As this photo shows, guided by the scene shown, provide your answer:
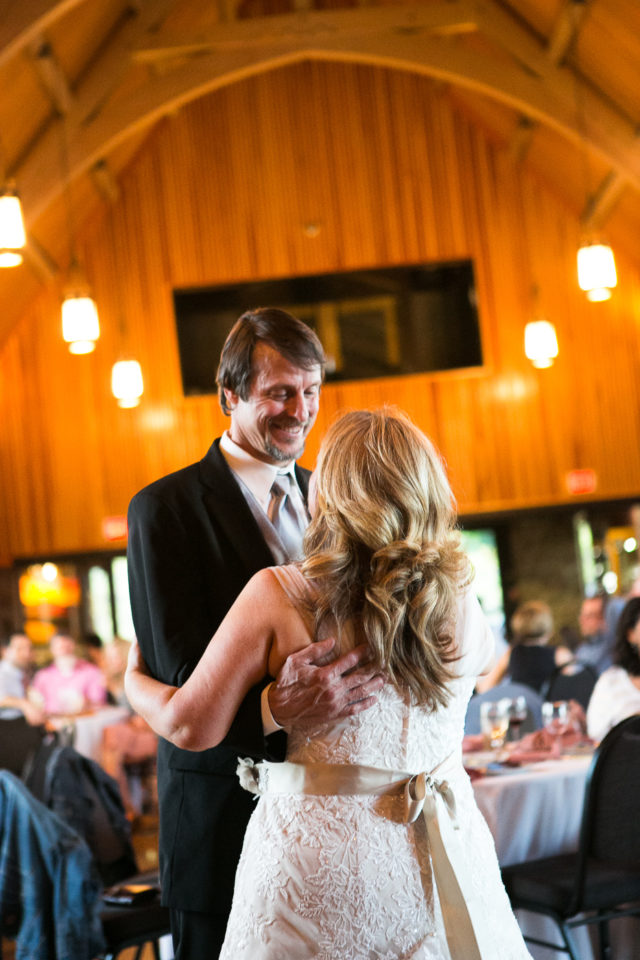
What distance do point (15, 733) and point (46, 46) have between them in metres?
5.04

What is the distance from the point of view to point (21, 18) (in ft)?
21.7

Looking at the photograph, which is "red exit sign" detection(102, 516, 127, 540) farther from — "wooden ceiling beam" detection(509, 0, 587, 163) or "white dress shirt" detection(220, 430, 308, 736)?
"white dress shirt" detection(220, 430, 308, 736)

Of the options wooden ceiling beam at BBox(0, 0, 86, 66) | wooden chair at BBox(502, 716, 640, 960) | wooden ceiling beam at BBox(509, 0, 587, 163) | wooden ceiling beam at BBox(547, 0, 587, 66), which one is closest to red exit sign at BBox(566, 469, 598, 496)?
wooden ceiling beam at BBox(509, 0, 587, 163)

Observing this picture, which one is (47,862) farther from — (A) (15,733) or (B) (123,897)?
(A) (15,733)

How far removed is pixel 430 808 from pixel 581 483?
33.7ft

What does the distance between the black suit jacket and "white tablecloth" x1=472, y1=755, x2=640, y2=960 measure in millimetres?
1880

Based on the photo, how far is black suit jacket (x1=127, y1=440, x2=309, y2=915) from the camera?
1998mm

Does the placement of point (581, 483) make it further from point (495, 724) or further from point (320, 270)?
point (495, 724)

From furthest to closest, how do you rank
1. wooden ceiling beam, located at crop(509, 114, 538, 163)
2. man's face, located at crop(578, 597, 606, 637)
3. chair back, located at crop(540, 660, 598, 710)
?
wooden ceiling beam, located at crop(509, 114, 538, 163), man's face, located at crop(578, 597, 606, 637), chair back, located at crop(540, 660, 598, 710)

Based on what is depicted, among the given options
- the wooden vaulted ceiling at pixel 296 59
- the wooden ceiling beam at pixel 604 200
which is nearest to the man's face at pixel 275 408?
the wooden vaulted ceiling at pixel 296 59

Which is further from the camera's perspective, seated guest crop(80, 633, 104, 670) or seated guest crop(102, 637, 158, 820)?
seated guest crop(80, 633, 104, 670)

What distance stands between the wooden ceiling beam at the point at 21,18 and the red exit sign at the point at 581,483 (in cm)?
722

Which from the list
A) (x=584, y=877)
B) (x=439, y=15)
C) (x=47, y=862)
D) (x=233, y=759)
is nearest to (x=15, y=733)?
(x=47, y=862)

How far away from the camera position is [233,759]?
79.4 inches
